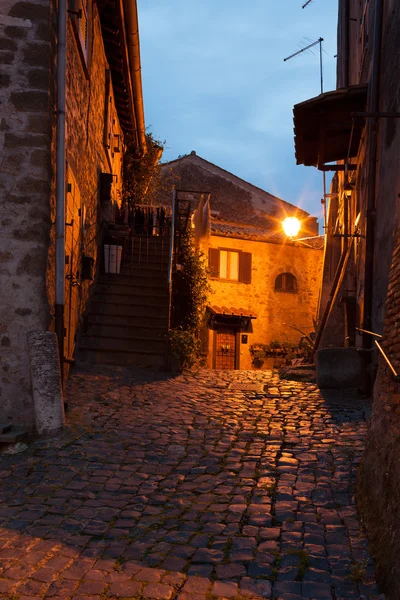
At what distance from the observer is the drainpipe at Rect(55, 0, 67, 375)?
6836 millimetres

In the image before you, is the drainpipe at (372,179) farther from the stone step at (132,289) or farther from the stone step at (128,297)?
the stone step at (132,289)

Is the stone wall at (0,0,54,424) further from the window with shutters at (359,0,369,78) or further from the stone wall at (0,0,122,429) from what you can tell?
the window with shutters at (359,0,369,78)

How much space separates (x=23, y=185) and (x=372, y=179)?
200 inches

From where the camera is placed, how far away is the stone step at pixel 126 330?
10328 mm

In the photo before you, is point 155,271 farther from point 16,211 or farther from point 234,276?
point 234,276

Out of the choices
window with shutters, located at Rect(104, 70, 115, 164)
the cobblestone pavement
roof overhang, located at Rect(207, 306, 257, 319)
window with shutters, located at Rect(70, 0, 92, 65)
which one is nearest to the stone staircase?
the cobblestone pavement

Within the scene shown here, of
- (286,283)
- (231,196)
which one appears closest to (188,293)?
(286,283)

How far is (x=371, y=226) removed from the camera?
28.4ft

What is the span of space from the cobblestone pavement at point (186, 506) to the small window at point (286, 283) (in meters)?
15.5

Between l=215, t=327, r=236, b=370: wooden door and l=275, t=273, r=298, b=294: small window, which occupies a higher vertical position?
l=275, t=273, r=298, b=294: small window

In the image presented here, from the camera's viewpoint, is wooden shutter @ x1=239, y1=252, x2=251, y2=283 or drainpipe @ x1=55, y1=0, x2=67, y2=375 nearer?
drainpipe @ x1=55, y1=0, x2=67, y2=375

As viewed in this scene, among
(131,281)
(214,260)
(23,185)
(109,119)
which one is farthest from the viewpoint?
(214,260)

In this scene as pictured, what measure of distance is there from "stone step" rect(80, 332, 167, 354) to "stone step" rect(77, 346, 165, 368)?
0.05 metres

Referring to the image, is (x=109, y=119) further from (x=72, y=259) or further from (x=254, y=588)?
(x=254, y=588)
